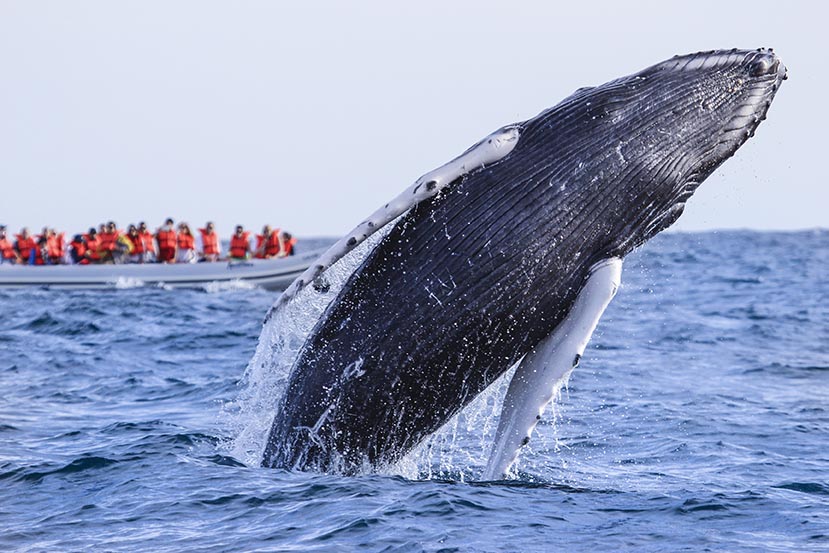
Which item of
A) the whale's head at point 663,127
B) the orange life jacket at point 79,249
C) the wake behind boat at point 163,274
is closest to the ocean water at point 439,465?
the whale's head at point 663,127

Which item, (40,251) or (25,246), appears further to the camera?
(25,246)

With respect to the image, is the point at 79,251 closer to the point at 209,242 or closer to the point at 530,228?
the point at 209,242

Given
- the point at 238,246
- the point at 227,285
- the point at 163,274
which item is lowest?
the point at 227,285

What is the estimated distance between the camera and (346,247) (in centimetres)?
830

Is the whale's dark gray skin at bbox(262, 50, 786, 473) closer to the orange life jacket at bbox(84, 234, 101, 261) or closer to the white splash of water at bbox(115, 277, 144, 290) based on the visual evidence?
the white splash of water at bbox(115, 277, 144, 290)

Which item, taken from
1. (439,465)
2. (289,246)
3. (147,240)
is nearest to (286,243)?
(289,246)

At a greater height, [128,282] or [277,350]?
[128,282]

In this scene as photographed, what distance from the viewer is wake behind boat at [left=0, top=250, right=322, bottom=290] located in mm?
43156

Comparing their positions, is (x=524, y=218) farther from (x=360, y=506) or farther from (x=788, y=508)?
(x=788, y=508)

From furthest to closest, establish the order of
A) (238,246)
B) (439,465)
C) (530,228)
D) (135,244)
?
1. (238,246)
2. (135,244)
3. (439,465)
4. (530,228)

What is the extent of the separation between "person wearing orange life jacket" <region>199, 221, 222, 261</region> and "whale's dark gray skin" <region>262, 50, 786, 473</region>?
40.1 metres

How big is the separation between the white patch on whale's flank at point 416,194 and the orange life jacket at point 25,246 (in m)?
42.5

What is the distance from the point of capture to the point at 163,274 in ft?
144

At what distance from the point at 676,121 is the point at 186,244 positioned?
4066cm
